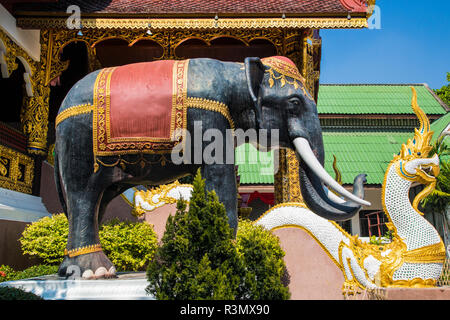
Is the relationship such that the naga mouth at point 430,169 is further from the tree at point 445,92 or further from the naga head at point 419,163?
the tree at point 445,92

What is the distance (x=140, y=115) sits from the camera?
3.52 metres

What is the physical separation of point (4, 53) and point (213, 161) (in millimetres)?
4432

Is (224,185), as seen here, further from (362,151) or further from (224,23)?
(362,151)

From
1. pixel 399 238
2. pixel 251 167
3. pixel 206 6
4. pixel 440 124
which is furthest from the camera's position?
pixel 440 124

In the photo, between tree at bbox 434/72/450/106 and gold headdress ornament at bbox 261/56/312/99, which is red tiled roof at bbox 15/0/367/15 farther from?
tree at bbox 434/72/450/106

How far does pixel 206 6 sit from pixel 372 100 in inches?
500

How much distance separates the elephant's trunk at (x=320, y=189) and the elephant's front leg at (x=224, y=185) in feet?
2.28

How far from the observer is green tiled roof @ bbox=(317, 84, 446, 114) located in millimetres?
16641

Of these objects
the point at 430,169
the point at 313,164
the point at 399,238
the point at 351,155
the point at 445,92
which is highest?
the point at 445,92

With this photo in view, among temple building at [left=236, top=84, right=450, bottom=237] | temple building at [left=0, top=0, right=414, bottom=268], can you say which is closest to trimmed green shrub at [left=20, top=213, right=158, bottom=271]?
temple building at [left=0, top=0, right=414, bottom=268]

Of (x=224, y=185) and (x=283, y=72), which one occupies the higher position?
(x=283, y=72)

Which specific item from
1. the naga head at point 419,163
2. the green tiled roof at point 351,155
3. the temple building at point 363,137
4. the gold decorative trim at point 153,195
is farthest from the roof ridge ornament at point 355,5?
the temple building at point 363,137

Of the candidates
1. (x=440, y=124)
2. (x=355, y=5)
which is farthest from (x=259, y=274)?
(x=440, y=124)
